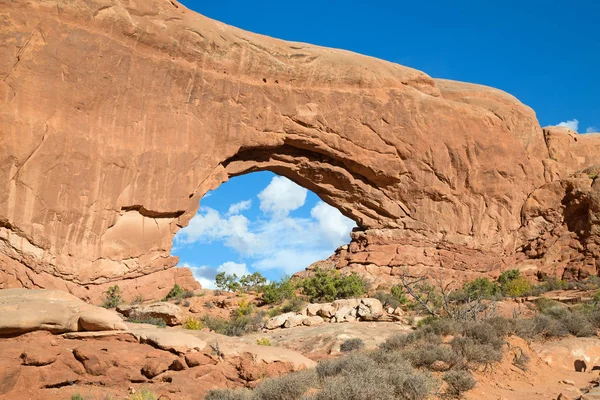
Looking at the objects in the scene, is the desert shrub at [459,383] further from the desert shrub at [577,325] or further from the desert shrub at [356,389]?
the desert shrub at [577,325]

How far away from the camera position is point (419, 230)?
25609mm

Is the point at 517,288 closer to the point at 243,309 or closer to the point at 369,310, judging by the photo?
the point at 369,310

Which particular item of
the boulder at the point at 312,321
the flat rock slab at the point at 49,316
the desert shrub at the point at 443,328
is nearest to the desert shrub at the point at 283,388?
the flat rock slab at the point at 49,316

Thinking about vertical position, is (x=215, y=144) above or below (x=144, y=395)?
above

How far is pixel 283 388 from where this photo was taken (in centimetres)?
676

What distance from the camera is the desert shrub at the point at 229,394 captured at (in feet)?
21.9

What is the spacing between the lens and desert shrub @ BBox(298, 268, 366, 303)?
19656 mm

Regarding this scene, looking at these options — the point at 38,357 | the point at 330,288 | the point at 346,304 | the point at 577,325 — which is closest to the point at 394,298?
the point at 330,288

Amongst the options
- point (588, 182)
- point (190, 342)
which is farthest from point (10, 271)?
point (588, 182)

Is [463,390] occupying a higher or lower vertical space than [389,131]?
lower

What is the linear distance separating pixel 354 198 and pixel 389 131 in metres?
3.61

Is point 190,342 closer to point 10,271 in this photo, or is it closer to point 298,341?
point 298,341

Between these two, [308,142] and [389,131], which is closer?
[308,142]

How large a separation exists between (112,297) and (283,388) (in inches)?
490
